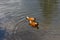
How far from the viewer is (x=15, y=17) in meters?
1.99

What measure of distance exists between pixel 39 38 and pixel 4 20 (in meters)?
0.48

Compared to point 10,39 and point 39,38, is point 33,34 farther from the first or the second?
point 10,39

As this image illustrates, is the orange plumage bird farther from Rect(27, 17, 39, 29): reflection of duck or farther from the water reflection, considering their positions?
the water reflection

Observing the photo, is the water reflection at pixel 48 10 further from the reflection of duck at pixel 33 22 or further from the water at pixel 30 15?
the reflection of duck at pixel 33 22

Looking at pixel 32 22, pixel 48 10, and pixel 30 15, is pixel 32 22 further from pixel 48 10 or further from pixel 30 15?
pixel 48 10

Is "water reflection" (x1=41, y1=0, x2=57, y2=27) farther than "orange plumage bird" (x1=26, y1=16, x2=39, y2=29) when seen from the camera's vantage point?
Yes

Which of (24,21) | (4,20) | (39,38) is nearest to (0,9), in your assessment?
(4,20)

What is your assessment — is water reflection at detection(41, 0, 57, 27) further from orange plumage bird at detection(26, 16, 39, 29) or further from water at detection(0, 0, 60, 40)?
orange plumage bird at detection(26, 16, 39, 29)

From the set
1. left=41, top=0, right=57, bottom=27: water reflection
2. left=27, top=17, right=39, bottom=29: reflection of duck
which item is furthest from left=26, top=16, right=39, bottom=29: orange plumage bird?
left=41, top=0, right=57, bottom=27: water reflection

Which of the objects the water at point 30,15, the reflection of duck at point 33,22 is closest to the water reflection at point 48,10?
the water at point 30,15

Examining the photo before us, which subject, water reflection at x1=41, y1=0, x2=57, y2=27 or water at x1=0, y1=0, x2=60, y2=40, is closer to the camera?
water at x1=0, y1=0, x2=60, y2=40

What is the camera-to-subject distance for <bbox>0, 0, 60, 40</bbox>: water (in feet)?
5.60

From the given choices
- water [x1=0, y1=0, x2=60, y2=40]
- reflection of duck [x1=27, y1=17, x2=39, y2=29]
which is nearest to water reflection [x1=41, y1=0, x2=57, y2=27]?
water [x1=0, y1=0, x2=60, y2=40]

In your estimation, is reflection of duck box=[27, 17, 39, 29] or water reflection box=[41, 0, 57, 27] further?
water reflection box=[41, 0, 57, 27]
